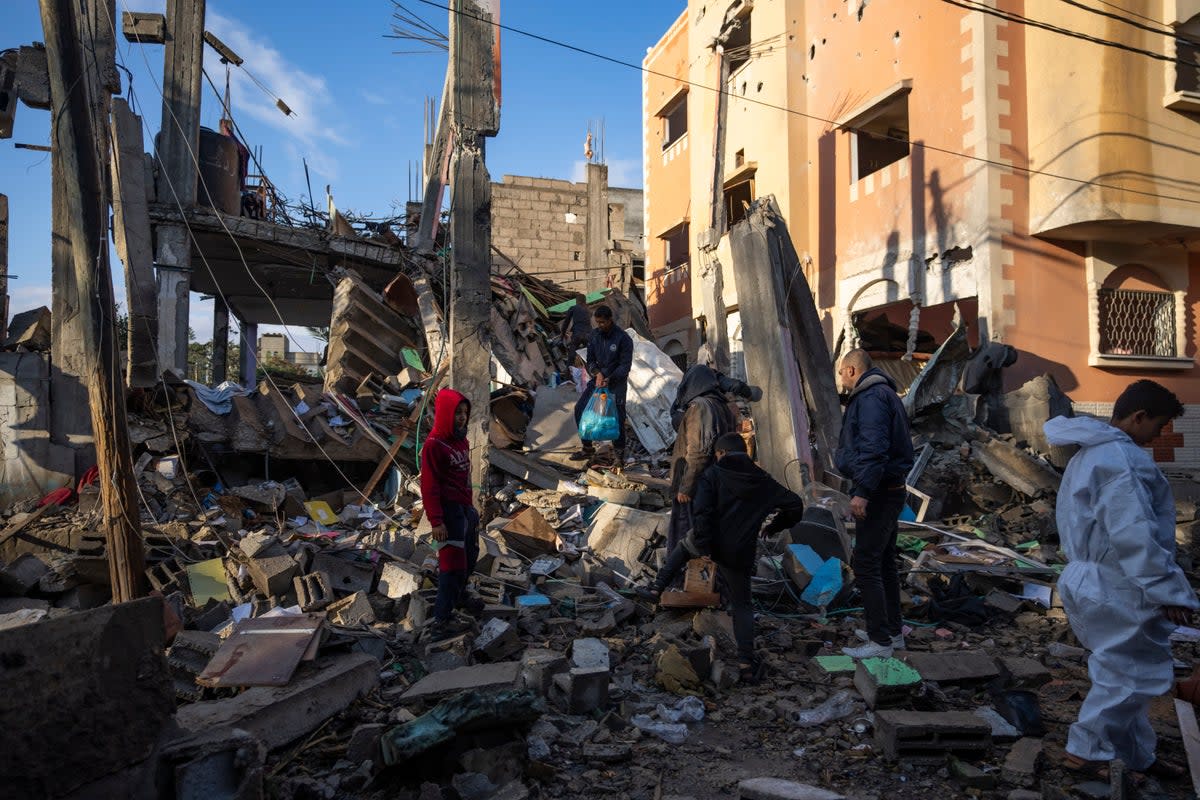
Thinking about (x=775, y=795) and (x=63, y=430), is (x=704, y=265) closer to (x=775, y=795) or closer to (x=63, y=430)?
(x=63, y=430)

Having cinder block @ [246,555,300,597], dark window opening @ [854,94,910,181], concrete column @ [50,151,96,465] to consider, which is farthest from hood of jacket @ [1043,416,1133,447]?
dark window opening @ [854,94,910,181]

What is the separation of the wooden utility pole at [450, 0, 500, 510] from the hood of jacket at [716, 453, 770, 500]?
365 centimetres

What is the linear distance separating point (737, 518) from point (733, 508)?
6 centimetres

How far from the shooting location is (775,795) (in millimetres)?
2748

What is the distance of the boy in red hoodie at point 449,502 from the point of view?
15.6ft

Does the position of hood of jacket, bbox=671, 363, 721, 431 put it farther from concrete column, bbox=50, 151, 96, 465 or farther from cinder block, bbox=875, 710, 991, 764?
concrete column, bbox=50, 151, 96, 465

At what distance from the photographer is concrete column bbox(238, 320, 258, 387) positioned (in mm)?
14719

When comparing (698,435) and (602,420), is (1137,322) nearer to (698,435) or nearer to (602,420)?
(602,420)

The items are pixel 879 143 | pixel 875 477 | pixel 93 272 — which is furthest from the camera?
pixel 879 143

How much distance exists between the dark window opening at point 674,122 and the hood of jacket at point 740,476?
16043mm

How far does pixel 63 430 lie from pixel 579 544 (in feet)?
18.9

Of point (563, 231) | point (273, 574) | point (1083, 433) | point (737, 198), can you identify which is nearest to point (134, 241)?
point (273, 574)

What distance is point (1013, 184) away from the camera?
10672 mm

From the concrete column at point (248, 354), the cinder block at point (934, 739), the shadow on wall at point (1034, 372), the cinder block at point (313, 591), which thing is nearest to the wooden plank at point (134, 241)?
the cinder block at point (313, 591)
